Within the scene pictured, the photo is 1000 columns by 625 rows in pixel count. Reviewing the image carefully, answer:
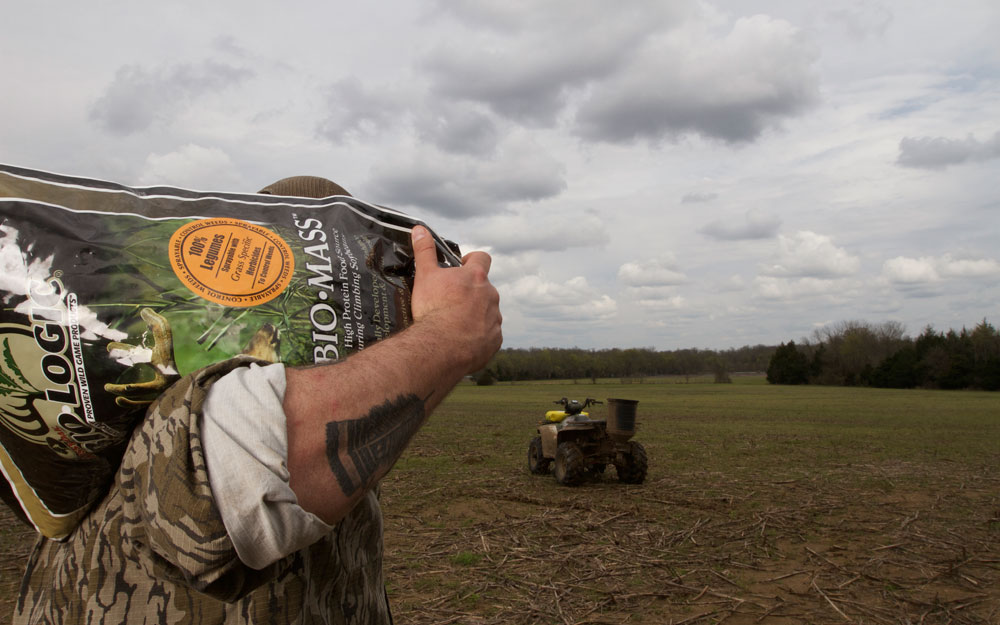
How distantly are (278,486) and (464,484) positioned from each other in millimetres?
11250

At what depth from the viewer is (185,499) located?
2.97ft

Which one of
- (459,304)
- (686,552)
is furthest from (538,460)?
(459,304)

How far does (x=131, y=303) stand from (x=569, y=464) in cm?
1106

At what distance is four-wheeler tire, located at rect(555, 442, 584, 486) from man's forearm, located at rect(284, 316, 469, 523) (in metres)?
10.8

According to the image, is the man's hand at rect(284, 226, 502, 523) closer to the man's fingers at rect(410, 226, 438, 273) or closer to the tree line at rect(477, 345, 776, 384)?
the man's fingers at rect(410, 226, 438, 273)

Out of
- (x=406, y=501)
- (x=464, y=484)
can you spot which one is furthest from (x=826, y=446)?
(x=406, y=501)

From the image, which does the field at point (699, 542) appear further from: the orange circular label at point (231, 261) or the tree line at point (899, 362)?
the tree line at point (899, 362)

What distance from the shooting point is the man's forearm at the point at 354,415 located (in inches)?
38.3

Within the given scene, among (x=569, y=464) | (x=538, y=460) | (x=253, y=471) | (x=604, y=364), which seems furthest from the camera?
(x=604, y=364)

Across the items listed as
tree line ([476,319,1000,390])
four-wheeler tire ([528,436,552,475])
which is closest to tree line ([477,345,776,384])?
tree line ([476,319,1000,390])

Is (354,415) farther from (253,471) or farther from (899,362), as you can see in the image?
(899,362)

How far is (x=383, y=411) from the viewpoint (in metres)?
1.06

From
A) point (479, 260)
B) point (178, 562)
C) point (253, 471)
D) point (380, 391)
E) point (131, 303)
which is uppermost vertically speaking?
point (479, 260)

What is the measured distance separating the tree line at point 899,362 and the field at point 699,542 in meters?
58.5
